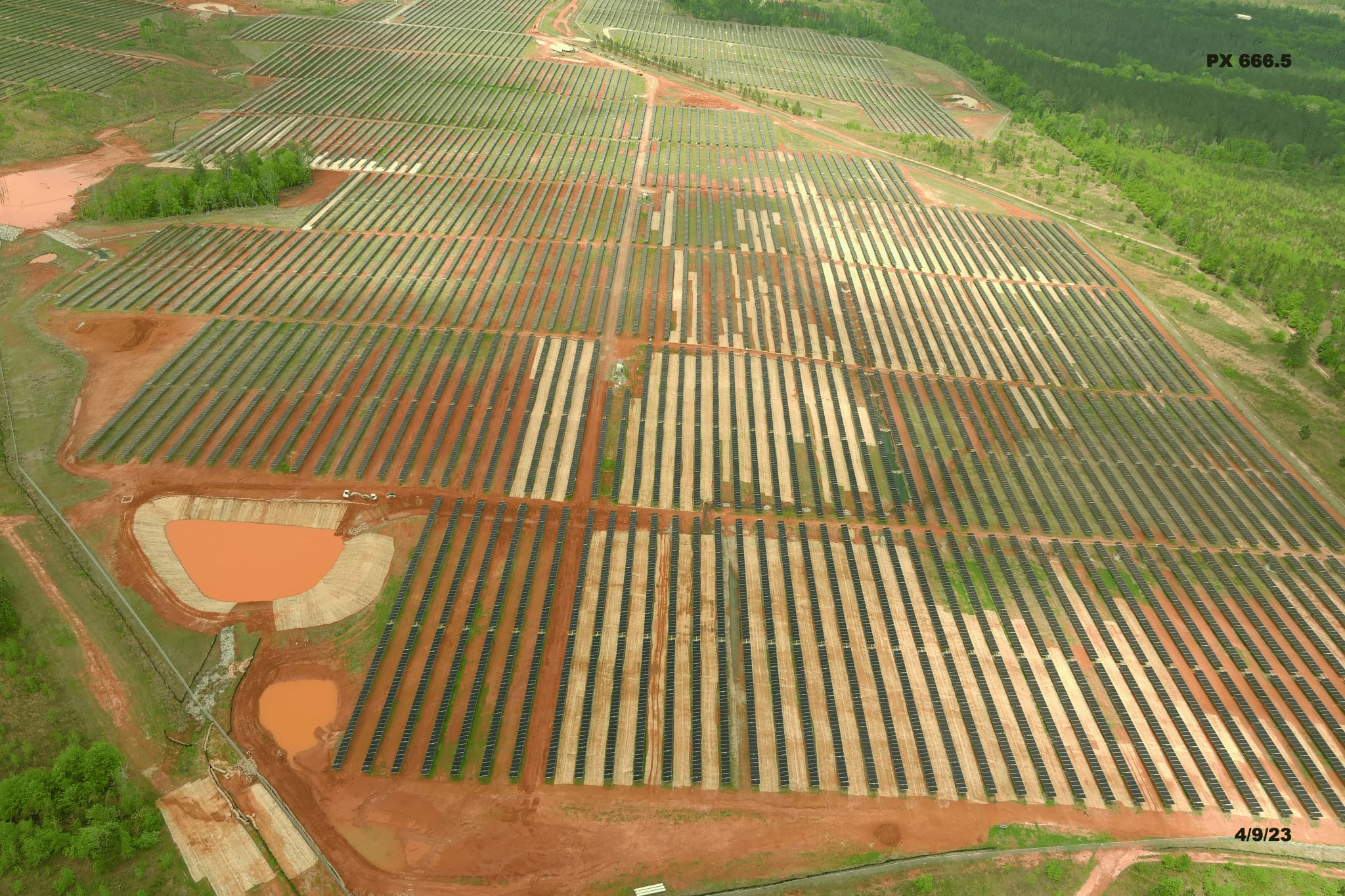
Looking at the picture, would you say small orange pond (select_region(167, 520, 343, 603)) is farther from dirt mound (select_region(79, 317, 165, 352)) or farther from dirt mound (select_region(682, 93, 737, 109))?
dirt mound (select_region(682, 93, 737, 109))

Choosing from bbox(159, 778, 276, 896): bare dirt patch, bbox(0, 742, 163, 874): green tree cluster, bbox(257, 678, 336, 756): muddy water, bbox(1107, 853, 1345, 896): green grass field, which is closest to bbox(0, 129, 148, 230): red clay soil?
bbox(0, 742, 163, 874): green tree cluster

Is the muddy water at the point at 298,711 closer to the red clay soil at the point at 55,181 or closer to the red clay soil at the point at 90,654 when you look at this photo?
the red clay soil at the point at 90,654

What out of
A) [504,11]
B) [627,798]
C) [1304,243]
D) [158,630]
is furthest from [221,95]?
[1304,243]

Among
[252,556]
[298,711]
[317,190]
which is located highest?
[317,190]

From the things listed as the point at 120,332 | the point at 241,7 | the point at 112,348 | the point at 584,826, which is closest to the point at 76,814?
the point at 584,826

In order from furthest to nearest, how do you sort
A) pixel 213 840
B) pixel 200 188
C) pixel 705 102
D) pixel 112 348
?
pixel 705 102 → pixel 200 188 → pixel 112 348 → pixel 213 840

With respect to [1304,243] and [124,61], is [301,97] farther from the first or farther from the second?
[1304,243]

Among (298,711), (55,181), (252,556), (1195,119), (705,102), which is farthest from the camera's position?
(1195,119)

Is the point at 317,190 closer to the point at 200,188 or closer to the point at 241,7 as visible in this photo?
the point at 200,188
